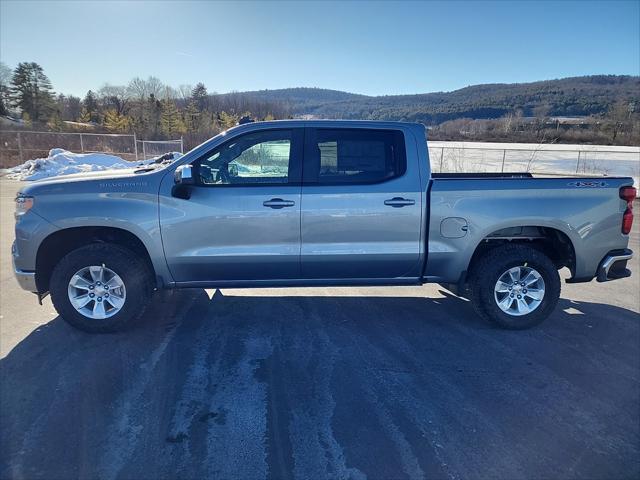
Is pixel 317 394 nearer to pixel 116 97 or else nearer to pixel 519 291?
pixel 519 291

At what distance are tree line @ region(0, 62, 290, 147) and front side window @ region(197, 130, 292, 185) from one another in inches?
1345

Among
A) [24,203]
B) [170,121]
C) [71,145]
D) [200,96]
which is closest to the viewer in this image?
[24,203]

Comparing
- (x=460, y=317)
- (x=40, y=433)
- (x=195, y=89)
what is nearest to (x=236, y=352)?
(x=40, y=433)

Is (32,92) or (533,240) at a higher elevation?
(32,92)

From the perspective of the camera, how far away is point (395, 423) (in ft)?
9.59

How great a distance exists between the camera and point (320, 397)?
3217mm

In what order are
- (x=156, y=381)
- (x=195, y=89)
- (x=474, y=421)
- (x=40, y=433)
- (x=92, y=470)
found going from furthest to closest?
1. (x=195, y=89)
2. (x=156, y=381)
3. (x=474, y=421)
4. (x=40, y=433)
5. (x=92, y=470)

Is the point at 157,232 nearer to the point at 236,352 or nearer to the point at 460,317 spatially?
the point at 236,352

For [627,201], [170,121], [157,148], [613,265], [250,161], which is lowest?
[613,265]

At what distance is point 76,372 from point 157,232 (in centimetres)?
137

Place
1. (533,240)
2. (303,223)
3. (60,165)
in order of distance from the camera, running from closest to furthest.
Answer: (303,223) → (533,240) → (60,165)

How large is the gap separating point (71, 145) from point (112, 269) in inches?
962

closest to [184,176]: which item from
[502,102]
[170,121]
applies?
[170,121]

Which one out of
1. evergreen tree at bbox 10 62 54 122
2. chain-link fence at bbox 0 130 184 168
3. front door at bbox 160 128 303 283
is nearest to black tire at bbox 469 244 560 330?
front door at bbox 160 128 303 283
